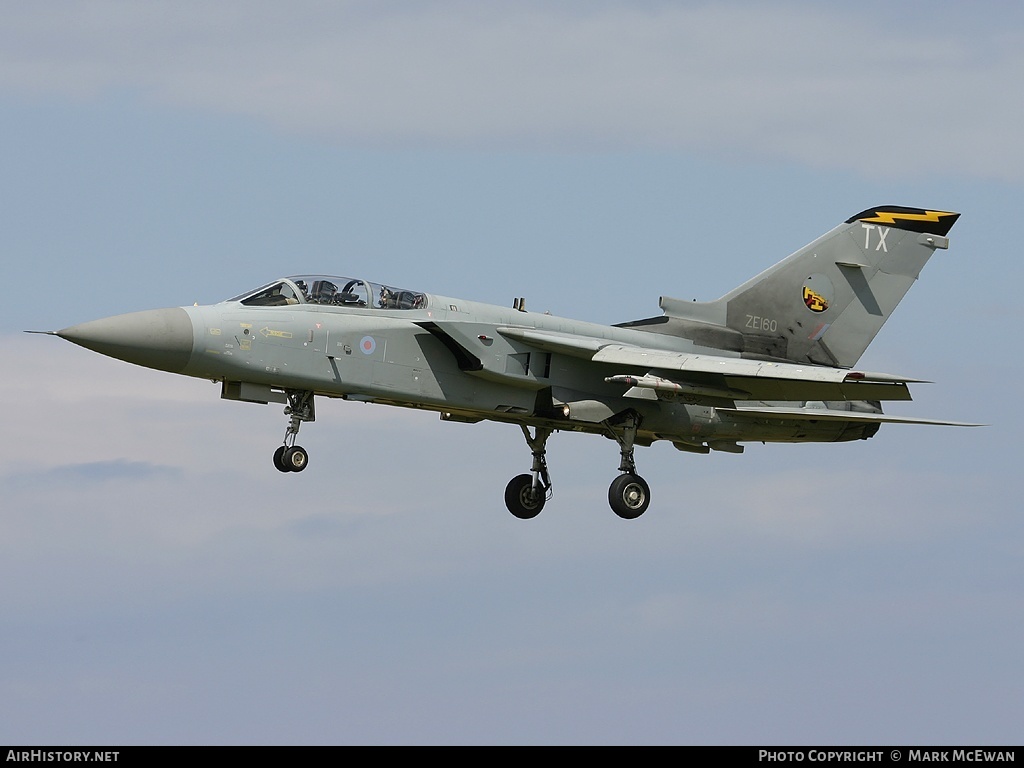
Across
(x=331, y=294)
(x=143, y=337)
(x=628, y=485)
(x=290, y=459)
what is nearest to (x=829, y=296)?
(x=628, y=485)

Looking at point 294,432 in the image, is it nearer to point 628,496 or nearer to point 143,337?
point 143,337

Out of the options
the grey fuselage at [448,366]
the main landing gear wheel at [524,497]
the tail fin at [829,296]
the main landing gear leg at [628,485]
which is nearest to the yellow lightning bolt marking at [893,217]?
the tail fin at [829,296]

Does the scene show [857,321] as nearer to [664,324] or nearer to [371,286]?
[664,324]

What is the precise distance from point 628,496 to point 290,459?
20.1ft

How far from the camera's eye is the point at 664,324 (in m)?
27.9

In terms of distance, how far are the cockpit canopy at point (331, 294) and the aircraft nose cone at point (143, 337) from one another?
4.49 feet

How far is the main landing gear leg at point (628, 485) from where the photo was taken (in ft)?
87.6

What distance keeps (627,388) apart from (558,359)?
1395 millimetres

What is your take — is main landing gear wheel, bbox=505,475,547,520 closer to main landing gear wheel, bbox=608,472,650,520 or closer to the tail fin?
main landing gear wheel, bbox=608,472,650,520

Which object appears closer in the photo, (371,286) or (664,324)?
(371,286)

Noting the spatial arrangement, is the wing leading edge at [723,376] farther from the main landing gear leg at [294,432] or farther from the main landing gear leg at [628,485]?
the main landing gear leg at [294,432]

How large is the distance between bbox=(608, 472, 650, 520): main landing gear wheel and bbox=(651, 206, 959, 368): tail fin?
113 inches

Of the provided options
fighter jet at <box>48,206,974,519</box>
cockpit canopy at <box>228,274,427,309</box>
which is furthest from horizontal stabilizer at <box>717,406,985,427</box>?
cockpit canopy at <box>228,274,427,309</box>
